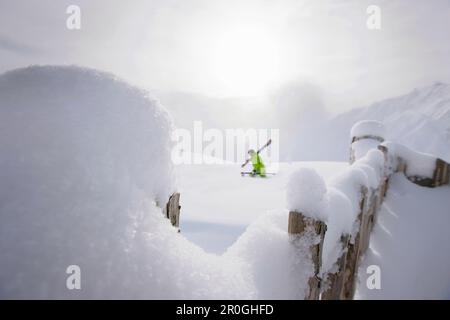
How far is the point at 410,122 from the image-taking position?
240ft

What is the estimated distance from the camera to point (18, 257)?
2.73 feet

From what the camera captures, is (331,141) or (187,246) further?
(331,141)

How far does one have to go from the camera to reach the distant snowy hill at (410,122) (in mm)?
62656

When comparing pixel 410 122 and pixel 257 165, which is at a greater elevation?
pixel 410 122

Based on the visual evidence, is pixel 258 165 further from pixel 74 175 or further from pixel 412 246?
pixel 74 175

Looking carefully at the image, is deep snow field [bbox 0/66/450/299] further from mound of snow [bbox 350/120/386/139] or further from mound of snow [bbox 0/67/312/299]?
mound of snow [bbox 350/120/386/139]

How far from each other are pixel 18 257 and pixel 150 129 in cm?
66

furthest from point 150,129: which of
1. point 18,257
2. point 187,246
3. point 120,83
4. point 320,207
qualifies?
point 320,207

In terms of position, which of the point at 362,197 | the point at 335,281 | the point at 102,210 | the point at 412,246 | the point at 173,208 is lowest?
the point at 412,246

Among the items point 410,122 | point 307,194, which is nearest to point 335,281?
point 307,194

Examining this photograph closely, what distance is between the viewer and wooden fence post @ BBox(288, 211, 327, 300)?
1.57 meters

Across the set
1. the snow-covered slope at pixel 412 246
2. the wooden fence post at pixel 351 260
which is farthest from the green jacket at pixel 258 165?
the wooden fence post at pixel 351 260

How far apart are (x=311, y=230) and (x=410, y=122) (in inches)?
3394
